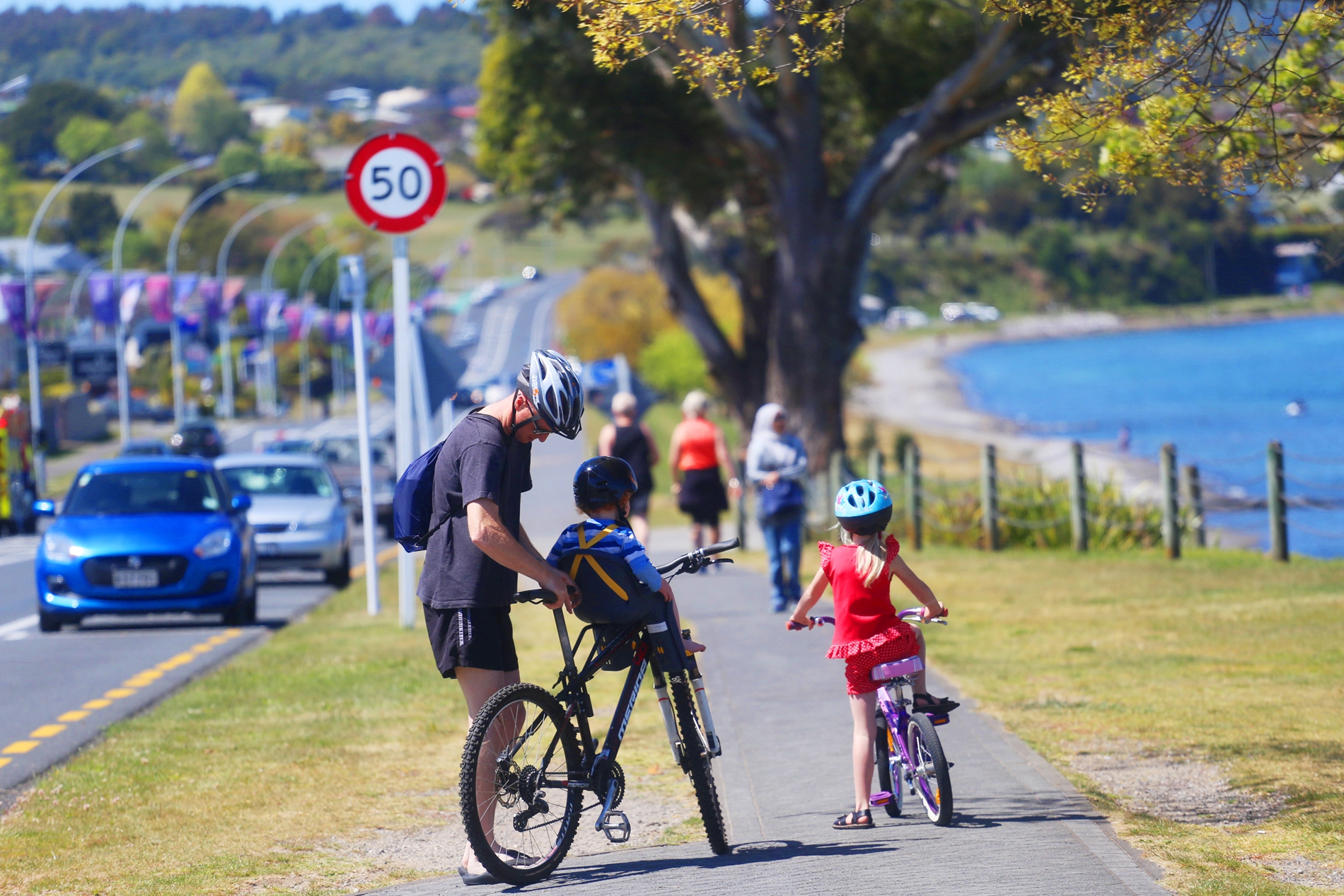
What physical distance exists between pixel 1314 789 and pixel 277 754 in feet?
15.9

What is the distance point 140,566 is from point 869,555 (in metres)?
9.87

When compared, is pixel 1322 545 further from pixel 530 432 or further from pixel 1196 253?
pixel 1196 253

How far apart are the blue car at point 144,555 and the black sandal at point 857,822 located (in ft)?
31.7

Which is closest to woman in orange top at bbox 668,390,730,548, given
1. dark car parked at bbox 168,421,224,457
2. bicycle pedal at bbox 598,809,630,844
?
bicycle pedal at bbox 598,809,630,844

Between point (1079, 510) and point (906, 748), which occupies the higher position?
point (1079, 510)

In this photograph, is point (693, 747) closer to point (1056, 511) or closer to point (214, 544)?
point (214, 544)

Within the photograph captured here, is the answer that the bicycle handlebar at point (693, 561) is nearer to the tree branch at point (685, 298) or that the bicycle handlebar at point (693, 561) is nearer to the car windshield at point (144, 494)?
the car windshield at point (144, 494)

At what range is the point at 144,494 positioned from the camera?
16.3m

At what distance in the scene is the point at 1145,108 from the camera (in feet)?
25.8

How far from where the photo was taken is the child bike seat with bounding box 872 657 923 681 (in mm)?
6605

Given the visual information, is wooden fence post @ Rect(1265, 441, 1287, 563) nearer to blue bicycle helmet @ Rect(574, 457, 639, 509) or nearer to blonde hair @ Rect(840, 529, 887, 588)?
blonde hair @ Rect(840, 529, 887, 588)

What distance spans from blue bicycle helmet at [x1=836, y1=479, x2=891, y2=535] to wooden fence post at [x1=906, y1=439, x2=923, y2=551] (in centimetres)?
1638

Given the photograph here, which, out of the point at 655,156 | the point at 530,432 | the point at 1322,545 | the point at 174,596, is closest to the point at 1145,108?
the point at 530,432

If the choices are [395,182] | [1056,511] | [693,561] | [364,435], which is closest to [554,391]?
[693,561]
